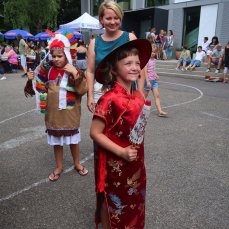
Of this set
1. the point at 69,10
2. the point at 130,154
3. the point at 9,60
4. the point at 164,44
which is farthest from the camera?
the point at 69,10

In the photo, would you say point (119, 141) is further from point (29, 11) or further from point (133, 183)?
point (29, 11)

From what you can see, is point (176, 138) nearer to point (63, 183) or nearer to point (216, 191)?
point (216, 191)

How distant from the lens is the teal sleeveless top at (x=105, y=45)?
8.21 ft

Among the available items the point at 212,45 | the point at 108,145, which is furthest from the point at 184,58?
the point at 108,145

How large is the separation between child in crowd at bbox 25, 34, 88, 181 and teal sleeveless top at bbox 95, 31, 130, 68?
468mm

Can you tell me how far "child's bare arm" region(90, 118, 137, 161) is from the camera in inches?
65.0

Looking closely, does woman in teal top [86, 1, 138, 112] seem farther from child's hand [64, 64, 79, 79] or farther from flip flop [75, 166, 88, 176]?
flip flop [75, 166, 88, 176]

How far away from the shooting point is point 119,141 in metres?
1.80

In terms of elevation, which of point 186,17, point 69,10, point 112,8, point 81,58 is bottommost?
point 81,58

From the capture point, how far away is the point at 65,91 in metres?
3.02

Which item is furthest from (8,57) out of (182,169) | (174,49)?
(182,169)

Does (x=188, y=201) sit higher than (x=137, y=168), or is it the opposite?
(x=137, y=168)

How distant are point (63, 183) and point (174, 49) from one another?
Answer: 16.6 meters

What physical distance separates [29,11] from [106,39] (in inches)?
1199
